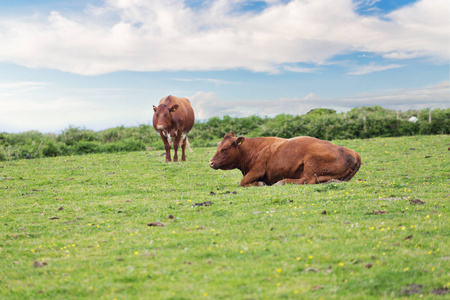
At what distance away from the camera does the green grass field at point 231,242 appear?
5.70 meters

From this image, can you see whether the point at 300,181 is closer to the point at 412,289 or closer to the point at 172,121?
the point at 412,289

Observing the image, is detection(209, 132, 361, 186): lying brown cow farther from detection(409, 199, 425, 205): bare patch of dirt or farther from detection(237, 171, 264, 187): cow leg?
detection(409, 199, 425, 205): bare patch of dirt

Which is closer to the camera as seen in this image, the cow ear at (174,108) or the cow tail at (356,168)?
the cow tail at (356,168)

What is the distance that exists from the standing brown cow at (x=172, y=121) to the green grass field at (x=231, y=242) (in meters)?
7.24

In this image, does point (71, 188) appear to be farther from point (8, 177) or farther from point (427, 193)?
point (427, 193)

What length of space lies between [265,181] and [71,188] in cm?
688

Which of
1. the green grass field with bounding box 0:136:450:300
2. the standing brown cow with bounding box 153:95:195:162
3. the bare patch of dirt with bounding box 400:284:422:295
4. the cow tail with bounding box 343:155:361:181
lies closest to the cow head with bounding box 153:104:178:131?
the standing brown cow with bounding box 153:95:195:162

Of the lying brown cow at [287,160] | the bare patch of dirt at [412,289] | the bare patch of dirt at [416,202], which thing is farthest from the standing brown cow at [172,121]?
the bare patch of dirt at [412,289]

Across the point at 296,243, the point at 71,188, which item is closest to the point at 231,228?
the point at 296,243

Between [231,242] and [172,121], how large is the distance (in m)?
14.9

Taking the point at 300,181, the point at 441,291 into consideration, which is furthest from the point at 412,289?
the point at 300,181

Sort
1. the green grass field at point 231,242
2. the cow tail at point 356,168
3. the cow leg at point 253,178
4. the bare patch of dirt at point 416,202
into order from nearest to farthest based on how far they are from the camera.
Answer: the green grass field at point 231,242, the bare patch of dirt at point 416,202, the cow tail at point 356,168, the cow leg at point 253,178

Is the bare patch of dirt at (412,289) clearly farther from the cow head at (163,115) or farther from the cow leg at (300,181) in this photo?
the cow head at (163,115)

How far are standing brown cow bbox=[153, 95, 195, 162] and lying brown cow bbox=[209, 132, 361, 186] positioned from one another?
23.4ft
